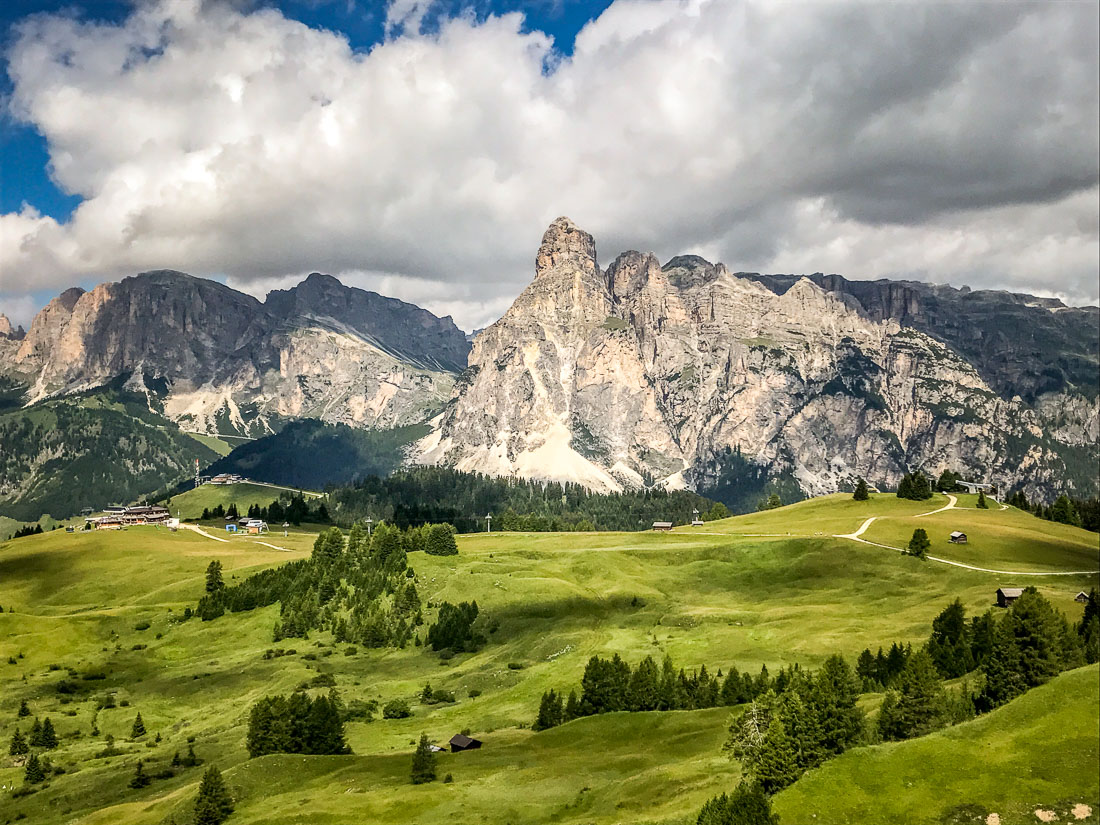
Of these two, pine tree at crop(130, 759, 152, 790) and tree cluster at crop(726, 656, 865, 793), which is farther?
pine tree at crop(130, 759, 152, 790)

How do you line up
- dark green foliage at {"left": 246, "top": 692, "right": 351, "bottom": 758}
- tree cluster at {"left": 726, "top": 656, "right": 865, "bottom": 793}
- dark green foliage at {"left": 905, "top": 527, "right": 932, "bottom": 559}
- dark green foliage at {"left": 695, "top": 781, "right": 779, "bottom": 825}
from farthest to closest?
dark green foliage at {"left": 905, "top": 527, "right": 932, "bottom": 559}, dark green foliage at {"left": 246, "top": 692, "right": 351, "bottom": 758}, tree cluster at {"left": 726, "top": 656, "right": 865, "bottom": 793}, dark green foliage at {"left": 695, "top": 781, "right": 779, "bottom": 825}

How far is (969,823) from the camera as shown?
188 ft

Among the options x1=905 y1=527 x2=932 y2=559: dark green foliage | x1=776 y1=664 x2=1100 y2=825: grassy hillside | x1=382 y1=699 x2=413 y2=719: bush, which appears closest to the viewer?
x1=776 y1=664 x2=1100 y2=825: grassy hillside

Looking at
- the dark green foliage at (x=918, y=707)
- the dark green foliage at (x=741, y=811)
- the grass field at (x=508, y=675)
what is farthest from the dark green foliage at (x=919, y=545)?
the dark green foliage at (x=741, y=811)

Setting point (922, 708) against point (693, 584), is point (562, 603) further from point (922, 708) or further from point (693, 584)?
point (922, 708)

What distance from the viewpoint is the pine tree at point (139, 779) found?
9738cm

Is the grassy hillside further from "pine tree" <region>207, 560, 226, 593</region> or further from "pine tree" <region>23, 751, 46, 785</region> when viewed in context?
"pine tree" <region>207, 560, 226, 593</region>

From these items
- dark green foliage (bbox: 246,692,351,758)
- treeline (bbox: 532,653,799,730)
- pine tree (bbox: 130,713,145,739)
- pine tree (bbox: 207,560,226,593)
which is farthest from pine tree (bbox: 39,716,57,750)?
pine tree (bbox: 207,560,226,593)

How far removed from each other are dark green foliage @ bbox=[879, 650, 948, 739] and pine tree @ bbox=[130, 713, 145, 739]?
104019mm

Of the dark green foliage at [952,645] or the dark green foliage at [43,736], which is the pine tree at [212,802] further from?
the dark green foliage at [952,645]

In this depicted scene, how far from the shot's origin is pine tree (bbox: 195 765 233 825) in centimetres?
7875

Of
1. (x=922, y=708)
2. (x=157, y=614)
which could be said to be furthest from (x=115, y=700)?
(x=922, y=708)

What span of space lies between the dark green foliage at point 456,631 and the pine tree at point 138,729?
171 feet

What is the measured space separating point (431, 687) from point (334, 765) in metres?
39.6
